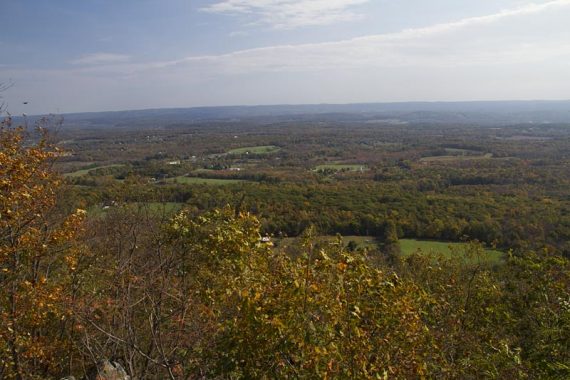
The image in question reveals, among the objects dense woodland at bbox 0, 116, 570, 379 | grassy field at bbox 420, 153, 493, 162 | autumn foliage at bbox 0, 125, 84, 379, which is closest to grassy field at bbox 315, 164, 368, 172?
grassy field at bbox 420, 153, 493, 162

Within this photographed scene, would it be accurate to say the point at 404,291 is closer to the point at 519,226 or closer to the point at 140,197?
the point at 140,197

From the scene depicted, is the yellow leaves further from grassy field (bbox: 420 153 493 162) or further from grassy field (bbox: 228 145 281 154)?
grassy field (bbox: 228 145 281 154)

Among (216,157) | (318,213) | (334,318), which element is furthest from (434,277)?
(216,157)

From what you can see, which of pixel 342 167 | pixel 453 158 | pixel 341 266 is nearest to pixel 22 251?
pixel 341 266

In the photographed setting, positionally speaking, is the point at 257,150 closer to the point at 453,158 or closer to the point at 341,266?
the point at 453,158

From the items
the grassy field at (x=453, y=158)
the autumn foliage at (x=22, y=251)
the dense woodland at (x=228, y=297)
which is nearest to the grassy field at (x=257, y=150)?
the grassy field at (x=453, y=158)

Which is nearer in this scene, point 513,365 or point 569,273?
point 513,365

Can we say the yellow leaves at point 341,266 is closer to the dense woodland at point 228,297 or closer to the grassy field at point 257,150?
the dense woodland at point 228,297

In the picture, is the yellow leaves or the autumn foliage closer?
the yellow leaves

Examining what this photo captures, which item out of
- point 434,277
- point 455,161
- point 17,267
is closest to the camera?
point 17,267

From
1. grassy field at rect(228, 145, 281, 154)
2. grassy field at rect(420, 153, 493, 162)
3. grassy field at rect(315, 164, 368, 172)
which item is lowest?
grassy field at rect(315, 164, 368, 172)

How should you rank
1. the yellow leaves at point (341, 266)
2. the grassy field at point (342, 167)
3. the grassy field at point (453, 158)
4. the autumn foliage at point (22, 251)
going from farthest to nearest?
the grassy field at point (453, 158), the grassy field at point (342, 167), the autumn foliage at point (22, 251), the yellow leaves at point (341, 266)
